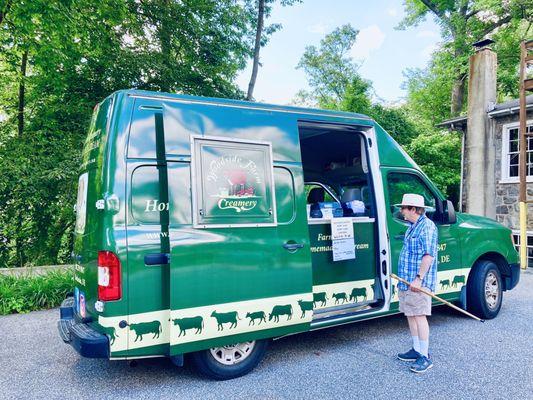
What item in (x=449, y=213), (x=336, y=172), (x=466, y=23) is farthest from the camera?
(x=466, y=23)

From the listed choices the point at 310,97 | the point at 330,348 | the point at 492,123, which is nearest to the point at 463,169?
the point at 492,123

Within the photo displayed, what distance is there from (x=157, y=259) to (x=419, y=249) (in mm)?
2447

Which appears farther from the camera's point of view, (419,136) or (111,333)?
(419,136)

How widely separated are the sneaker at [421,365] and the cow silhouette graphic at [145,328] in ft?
8.05

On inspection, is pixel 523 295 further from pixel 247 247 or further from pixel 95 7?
pixel 95 7

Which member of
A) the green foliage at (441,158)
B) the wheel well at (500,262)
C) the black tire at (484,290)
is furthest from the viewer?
the green foliage at (441,158)

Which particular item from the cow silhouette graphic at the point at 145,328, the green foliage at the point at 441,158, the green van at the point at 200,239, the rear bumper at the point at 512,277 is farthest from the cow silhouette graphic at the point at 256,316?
the green foliage at the point at 441,158

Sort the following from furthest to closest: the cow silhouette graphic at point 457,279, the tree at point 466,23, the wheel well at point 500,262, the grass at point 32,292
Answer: the tree at point 466,23, the grass at point 32,292, the wheel well at point 500,262, the cow silhouette graphic at point 457,279

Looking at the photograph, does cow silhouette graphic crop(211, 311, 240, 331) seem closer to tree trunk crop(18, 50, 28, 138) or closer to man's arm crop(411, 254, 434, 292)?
man's arm crop(411, 254, 434, 292)

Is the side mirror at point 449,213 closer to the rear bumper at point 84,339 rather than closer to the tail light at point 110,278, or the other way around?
the tail light at point 110,278

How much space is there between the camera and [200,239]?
3.50 meters

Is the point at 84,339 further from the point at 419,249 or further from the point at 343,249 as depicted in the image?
the point at 419,249

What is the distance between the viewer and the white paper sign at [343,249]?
14.8 ft

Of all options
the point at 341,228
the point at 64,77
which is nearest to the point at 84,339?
the point at 341,228
